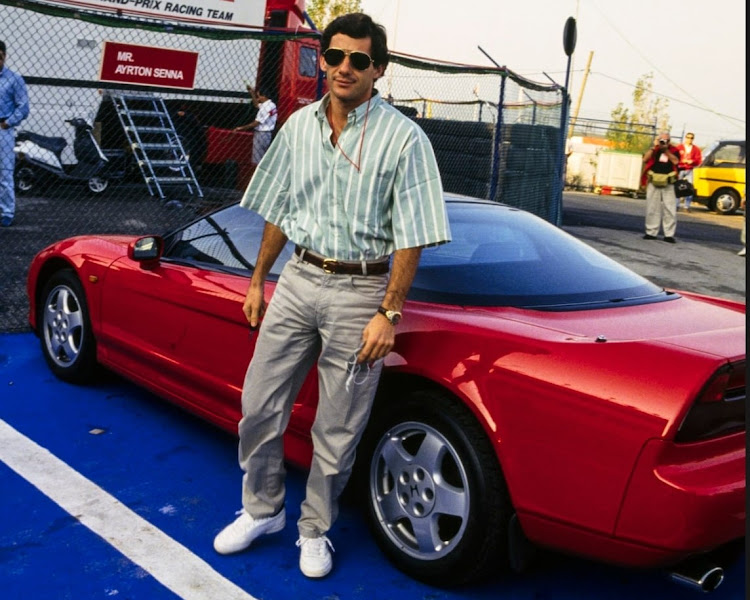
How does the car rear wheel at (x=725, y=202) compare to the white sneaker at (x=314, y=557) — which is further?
the car rear wheel at (x=725, y=202)

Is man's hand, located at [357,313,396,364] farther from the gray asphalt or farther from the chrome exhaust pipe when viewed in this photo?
the gray asphalt

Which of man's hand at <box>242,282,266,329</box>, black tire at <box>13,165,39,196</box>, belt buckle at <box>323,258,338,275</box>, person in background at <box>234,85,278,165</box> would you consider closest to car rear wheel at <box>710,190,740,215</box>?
person in background at <box>234,85,278,165</box>

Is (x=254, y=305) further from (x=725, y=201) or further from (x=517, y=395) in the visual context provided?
(x=725, y=201)

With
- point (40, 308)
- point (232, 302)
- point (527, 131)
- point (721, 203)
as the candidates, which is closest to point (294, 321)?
point (232, 302)

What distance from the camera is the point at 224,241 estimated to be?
416 cm

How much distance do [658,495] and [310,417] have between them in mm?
1364

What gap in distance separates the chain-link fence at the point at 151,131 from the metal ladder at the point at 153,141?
25mm

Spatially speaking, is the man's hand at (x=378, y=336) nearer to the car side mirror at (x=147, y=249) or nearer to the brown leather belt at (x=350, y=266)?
the brown leather belt at (x=350, y=266)

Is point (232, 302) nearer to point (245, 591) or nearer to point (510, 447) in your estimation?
point (245, 591)

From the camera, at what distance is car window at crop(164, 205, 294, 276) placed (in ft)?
13.1

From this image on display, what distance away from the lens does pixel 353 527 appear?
354cm

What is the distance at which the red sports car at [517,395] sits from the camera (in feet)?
8.36

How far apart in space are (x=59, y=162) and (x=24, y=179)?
55 cm

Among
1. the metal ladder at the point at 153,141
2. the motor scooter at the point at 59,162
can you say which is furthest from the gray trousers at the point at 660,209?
the motor scooter at the point at 59,162
